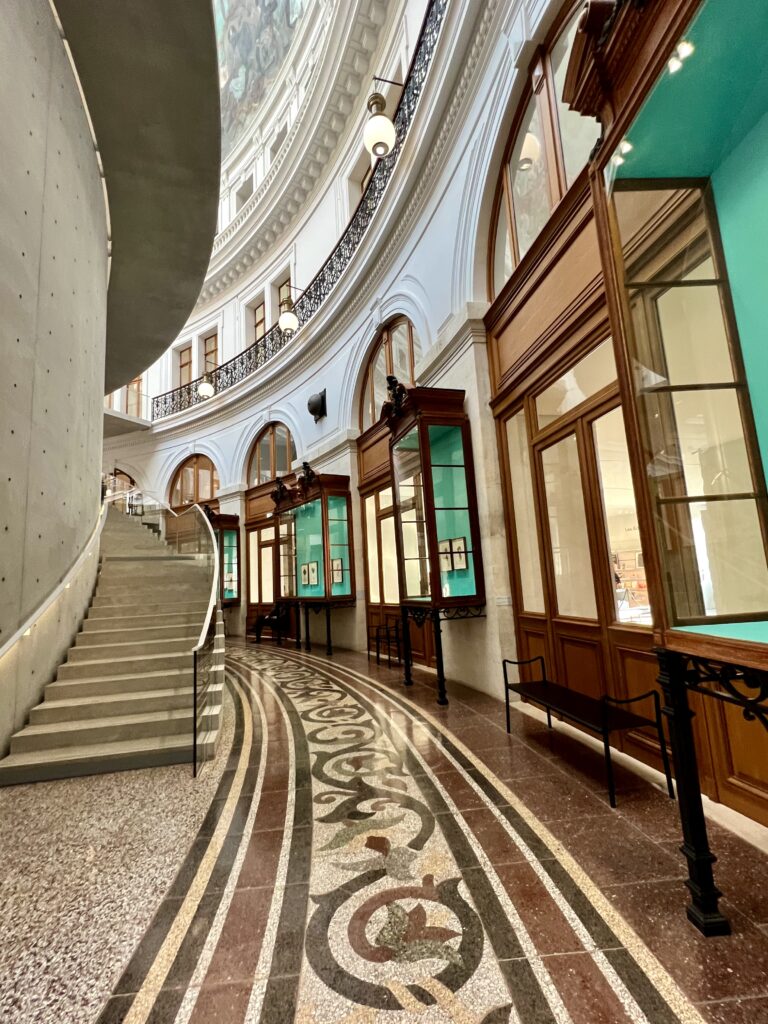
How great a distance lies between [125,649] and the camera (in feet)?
17.3

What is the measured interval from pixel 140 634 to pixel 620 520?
5195mm

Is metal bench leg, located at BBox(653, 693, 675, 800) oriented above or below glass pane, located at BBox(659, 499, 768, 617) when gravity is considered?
below

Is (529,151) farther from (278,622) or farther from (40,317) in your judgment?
(278,622)

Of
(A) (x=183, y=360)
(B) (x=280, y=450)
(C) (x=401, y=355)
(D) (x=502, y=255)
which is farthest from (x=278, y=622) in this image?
(A) (x=183, y=360)

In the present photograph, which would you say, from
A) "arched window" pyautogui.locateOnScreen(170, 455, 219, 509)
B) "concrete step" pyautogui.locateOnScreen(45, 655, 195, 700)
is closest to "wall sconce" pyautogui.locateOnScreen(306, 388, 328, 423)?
"arched window" pyautogui.locateOnScreen(170, 455, 219, 509)

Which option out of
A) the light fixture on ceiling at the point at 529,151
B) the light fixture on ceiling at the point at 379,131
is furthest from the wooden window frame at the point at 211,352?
the light fixture on ceiling at the point at 529,151

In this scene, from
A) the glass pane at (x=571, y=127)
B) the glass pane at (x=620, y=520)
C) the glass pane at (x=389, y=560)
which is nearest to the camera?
the glass pane at (x=620, y=520)

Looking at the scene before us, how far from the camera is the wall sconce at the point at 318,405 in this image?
10984 mm

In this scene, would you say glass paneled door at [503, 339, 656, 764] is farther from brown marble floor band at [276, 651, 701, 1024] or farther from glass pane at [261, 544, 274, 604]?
glass pane at [261, 544, 274, 604]

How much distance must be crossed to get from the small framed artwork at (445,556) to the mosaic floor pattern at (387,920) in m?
2.68

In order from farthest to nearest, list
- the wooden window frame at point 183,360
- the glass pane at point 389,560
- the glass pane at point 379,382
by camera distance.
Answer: the wooden window frame at point 183,360, the glass pane at point 379,382, the glass pane at point 389,560

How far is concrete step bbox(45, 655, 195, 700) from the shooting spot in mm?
4508

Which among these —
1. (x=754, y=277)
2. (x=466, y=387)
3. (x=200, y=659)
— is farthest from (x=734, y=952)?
(x=466, y=387)

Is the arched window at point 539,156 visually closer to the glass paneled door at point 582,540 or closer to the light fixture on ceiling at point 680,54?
the glass paneled door at point 582,540
